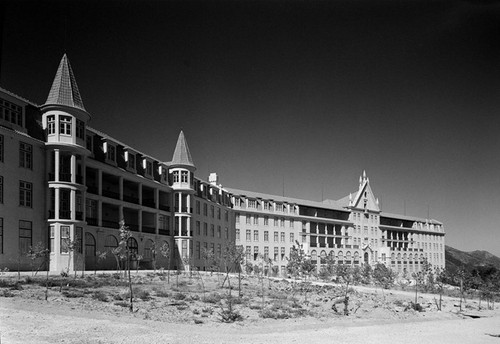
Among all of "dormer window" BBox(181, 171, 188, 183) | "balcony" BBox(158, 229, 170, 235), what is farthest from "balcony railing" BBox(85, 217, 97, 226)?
"dormer window" BBox(181, 171, 188, 183)

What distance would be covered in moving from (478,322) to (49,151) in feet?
119

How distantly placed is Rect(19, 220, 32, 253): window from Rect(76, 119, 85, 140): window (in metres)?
9.26

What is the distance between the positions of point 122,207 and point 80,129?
13207 mm

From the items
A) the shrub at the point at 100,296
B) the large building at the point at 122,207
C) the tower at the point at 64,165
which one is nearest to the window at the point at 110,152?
the large building at the point at 122,207

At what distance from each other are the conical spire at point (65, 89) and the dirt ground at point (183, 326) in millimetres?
19762

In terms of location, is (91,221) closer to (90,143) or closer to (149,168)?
(90,143)

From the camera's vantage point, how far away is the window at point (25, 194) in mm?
36306

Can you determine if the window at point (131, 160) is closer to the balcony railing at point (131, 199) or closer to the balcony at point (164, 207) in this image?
the balcony railing at point (131, 199)

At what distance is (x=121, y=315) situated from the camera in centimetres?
2138

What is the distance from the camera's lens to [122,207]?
51656 mm

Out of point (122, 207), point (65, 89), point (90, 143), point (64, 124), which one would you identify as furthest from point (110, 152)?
point (65, 89)

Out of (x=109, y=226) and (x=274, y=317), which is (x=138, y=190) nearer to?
(x=109, y=226)

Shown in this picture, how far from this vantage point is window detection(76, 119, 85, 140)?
40.9 meters

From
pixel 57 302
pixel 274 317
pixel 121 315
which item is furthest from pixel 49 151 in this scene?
pixel 274 317
